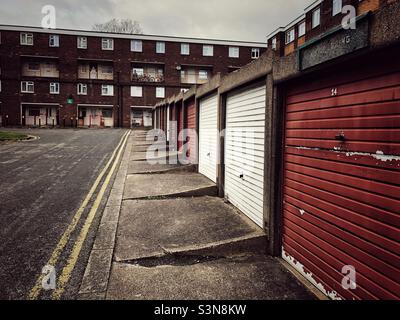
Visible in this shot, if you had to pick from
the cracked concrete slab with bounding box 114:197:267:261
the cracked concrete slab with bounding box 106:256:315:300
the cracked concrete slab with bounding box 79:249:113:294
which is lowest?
the cracked concrete slab with bounding box 106:256:315:300

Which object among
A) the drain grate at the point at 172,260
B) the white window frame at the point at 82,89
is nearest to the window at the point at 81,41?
the white window frame at the point at 82,89

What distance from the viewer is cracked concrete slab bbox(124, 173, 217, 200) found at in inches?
318

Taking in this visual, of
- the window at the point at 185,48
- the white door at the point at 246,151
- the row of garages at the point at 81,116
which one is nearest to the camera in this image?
the white door at the point at 246,151

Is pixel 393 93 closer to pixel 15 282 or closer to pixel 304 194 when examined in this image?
pixel 304 194

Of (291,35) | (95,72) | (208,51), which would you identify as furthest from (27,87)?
(291,35)

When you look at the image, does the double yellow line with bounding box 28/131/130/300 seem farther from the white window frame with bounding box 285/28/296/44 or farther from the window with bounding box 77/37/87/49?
the window with bounding box 77/37/87/49

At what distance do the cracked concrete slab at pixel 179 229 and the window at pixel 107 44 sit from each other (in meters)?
40.3

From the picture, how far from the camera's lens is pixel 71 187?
8.83 metres

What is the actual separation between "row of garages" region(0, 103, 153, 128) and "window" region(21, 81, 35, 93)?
1821mm

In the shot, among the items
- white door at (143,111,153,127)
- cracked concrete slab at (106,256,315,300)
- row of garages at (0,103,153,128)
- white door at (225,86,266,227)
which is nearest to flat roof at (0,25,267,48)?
row of garages at (0,103,153,128)

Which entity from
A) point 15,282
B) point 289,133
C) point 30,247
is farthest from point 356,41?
point 30,247

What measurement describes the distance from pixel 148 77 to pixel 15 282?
42852 millimetres

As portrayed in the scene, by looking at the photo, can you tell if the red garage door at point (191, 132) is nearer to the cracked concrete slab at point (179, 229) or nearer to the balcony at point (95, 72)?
the cracked concrete slab at point (179, 229)

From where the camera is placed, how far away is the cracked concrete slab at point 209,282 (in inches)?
145
